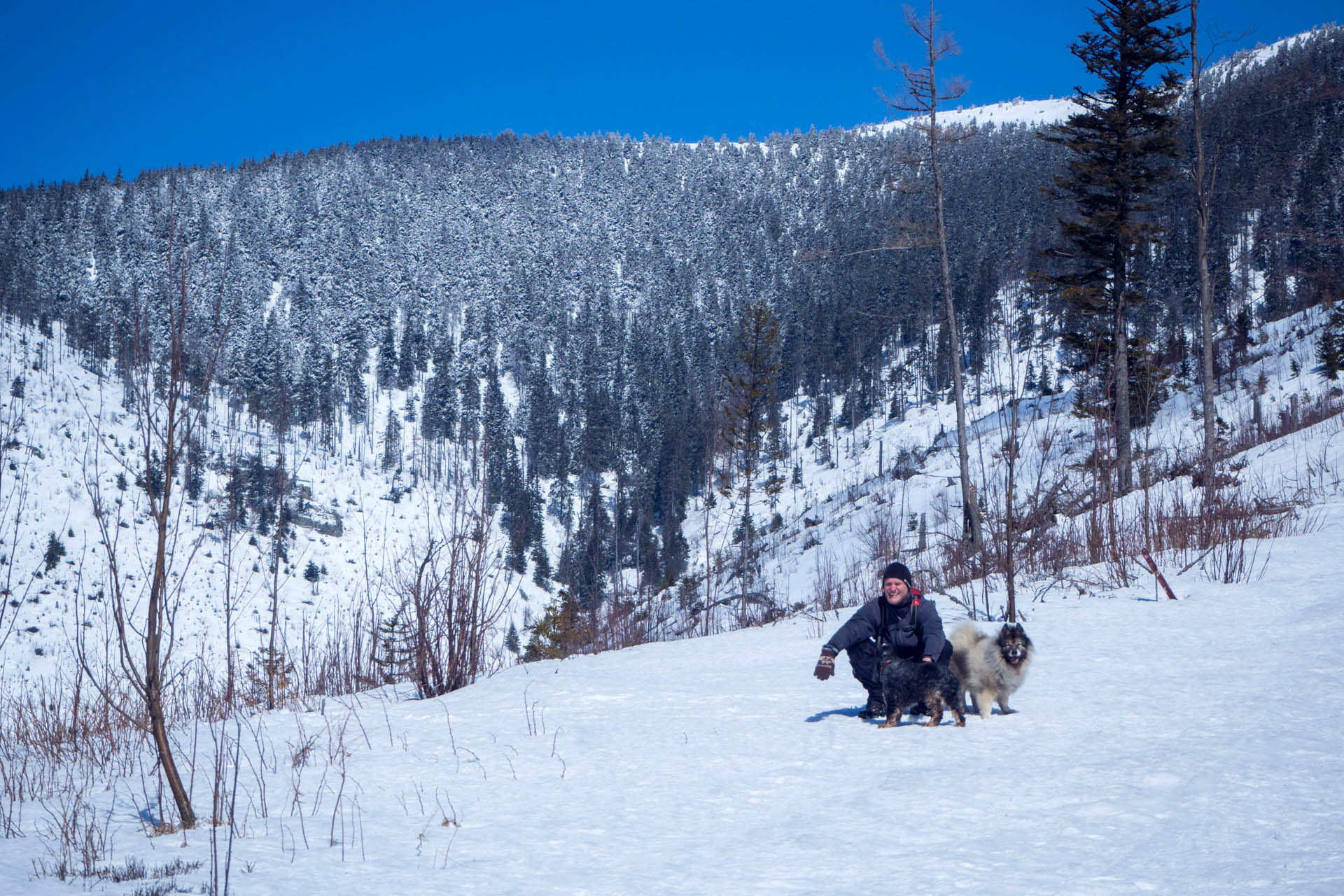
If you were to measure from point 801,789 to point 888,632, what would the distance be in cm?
155

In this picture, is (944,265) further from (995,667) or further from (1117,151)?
(995,667)

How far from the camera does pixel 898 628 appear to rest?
5.07 m

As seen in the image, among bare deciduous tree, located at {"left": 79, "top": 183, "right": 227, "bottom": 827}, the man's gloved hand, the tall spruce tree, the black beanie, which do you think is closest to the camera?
bare deciduous tree, located at {"left": 79, "top": 183, "right": 227, "bottom": 827}

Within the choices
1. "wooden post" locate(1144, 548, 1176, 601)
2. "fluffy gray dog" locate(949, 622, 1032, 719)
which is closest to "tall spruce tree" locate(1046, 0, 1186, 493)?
"wooden post" locate(1144, 548, 1176, 601)

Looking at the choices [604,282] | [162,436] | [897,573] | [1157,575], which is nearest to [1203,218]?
[1157,575]

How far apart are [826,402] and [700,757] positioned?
82882mm

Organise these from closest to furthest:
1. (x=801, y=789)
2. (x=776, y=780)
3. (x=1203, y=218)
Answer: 1. (x=801, y=789)
2. (x=776, y=780)
3. (x=1203, y=218)

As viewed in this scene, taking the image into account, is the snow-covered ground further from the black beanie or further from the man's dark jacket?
the black beanie

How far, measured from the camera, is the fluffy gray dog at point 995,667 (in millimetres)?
4914

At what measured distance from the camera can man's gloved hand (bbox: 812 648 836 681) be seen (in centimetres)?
468

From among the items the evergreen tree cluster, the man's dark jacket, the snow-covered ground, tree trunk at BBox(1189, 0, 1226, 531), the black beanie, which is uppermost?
the evergreen tree cluster

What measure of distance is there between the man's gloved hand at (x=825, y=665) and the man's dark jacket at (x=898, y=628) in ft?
0.19

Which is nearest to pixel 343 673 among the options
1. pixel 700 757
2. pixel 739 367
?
pixel 700 757

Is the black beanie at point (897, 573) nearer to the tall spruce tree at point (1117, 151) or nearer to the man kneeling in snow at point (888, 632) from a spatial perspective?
the man kneeling in snow at point (888, 632)
